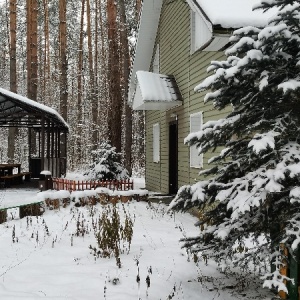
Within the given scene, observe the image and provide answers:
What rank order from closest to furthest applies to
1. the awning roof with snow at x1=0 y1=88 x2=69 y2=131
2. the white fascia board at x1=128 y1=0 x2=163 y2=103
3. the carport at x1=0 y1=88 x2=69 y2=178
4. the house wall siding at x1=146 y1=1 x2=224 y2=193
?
the house wall siding at x1=146 y1=1 x2=224 y2=193 → the awning roof with snow at x1=0 y1=88 x2=69 y2=131 → the carport at x1=0 y1=88 x2=69 y2=178 → the white fascia board at x1=128 y1=0 x2=163 y2=103

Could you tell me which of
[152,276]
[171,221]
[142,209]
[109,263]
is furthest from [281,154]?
[142,209]

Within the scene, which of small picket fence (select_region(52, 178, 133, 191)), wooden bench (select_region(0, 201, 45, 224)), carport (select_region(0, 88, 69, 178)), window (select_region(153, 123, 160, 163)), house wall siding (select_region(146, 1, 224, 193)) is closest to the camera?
wooden bench (select_region(0, 201, 45, 224))

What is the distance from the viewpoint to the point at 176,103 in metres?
12.4

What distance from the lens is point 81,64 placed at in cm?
3262

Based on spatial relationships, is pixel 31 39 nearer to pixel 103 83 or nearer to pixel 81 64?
pixel 81 64

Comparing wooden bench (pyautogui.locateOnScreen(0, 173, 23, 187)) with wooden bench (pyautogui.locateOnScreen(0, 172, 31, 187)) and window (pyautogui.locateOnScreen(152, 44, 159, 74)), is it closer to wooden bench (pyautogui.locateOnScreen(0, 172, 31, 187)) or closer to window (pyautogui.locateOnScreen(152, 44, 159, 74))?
wooden bench (pyautogui.locateOnScreen(0, 172, 31, 187))

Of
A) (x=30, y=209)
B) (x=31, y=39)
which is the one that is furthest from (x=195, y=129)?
(x=31, y=39)

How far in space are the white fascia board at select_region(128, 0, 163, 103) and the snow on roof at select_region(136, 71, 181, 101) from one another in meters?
3.60

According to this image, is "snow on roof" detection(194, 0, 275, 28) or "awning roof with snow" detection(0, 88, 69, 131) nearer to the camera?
"snow on roof" detection(194, 0, 275, 28)

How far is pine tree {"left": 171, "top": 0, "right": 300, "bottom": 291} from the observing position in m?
3.73

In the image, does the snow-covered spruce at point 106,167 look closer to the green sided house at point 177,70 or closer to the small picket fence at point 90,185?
the small picket fence at point 90,185

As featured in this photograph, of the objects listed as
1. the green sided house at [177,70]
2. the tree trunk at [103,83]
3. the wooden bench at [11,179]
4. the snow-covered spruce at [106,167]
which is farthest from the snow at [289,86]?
the tree trunk at [103,83]

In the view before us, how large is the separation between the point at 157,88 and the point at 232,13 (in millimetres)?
5106

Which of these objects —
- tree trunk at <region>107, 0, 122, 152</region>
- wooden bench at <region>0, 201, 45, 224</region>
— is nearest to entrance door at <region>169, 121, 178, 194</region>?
tree trunk at <region>107, 0, 122, 152</region>
